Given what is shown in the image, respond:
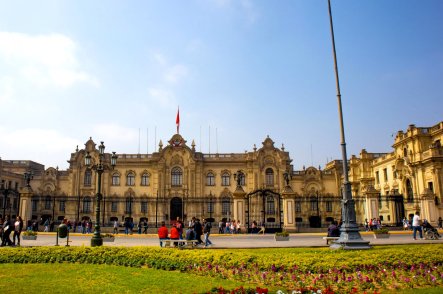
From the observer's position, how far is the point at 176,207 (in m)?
51.8

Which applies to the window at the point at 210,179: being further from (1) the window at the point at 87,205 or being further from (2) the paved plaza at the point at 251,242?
(2) the paved plaza at the point at 251,242

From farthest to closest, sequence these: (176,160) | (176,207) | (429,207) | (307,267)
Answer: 1. (176,160)
2. (176,207)
3. (429,207)
4. (307,267)

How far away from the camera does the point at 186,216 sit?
163ft

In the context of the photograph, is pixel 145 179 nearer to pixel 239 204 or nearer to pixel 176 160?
pixel 176 160

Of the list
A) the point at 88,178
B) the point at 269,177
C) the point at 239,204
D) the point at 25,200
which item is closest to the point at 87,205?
the point at 88,178

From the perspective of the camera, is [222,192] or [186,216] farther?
[222,192]

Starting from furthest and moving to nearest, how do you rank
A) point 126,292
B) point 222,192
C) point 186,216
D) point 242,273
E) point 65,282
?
point 222,192 < point 186,216 < point 242,273 < point 65,282 < point 126,292

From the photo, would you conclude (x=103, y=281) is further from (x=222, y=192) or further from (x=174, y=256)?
(x=222, y=192)

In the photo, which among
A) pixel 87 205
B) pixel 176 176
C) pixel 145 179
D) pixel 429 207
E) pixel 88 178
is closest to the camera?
pixel 429 207

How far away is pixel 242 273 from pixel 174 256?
3208mm

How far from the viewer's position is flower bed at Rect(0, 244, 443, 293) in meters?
9.58

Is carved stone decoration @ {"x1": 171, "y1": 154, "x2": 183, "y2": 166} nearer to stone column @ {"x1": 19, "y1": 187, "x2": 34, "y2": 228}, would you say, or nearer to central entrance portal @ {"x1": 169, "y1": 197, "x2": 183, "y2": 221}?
central entrance portal @ {"x1": 169, "y1": 197, "x2": 183, "y2": 221}

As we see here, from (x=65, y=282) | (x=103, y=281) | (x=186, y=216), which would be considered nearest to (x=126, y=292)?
(x=103, y=281)

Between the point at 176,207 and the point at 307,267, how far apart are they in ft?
139
